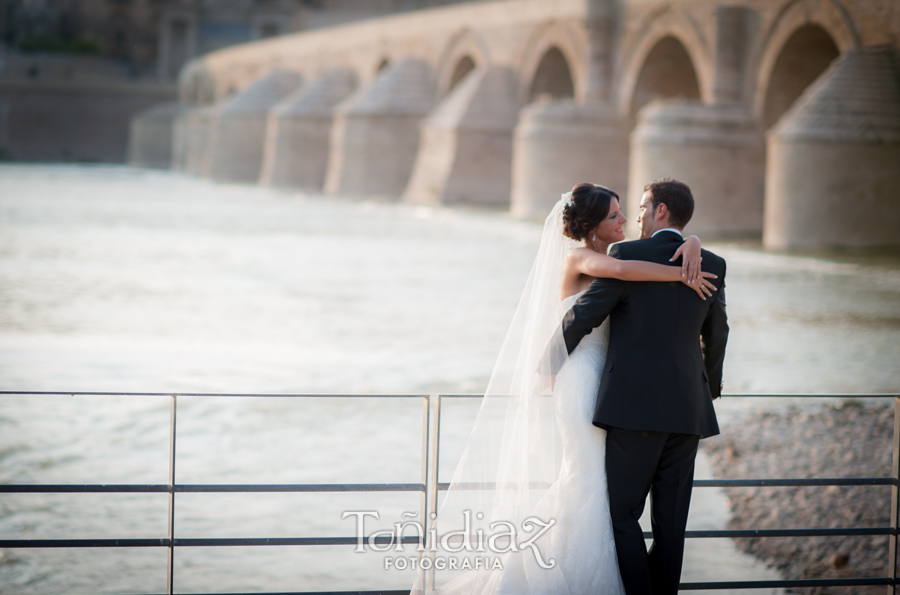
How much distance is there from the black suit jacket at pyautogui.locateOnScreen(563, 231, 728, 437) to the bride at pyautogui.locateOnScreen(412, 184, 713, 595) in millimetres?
49

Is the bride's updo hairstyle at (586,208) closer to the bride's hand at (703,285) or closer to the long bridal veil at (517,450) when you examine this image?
the long bridal veil at (517,450)

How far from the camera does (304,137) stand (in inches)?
1309

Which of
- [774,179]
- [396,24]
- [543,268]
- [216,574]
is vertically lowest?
[216,574]

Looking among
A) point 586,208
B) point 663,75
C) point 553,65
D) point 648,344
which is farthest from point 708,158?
point 648,344

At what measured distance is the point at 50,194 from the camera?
2722 cm

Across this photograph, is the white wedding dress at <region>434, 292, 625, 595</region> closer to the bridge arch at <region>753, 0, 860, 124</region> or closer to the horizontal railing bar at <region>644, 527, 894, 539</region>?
the horizontal railing bar at <region>644, 527, 894, 539</region>

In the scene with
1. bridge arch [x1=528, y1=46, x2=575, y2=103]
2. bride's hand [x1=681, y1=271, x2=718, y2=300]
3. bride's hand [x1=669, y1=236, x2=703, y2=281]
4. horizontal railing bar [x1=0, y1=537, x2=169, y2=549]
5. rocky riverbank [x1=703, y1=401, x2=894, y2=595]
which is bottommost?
rocky riverbank [x1=703, y1=401, x2=894, y2=595]

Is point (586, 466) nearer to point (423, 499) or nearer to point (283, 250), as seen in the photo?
point (423, 499)

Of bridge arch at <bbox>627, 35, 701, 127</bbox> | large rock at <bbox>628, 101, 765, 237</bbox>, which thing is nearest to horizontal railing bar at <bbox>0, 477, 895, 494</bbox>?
large rock at <bbox>628, 101, 765, 237</bbox>

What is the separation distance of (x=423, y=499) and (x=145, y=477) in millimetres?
4712

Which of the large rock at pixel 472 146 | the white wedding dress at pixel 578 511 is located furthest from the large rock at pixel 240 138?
the white wedding dress at pixel 578 511

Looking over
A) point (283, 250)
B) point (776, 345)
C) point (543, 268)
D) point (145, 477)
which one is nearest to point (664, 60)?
point (283, 250)

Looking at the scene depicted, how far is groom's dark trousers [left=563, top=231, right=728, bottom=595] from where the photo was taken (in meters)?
2.58

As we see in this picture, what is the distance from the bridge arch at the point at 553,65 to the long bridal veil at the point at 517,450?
66.4 feet
